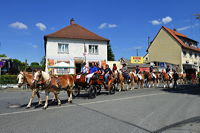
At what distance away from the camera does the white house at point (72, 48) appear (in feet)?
91.0

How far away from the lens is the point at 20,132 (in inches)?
177

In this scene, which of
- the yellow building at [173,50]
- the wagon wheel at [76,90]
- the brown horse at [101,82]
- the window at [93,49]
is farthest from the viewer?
the yellow building at [173,50]

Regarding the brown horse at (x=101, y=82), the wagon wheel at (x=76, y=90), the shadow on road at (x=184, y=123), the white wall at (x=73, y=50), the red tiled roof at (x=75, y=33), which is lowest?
the shadow on road at (x=184, y=123)

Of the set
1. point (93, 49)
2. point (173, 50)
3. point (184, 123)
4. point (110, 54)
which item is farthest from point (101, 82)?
point (110, 54)

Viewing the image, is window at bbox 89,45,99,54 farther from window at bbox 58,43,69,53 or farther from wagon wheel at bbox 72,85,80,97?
wagon wheel at bbox 72,85,80,97

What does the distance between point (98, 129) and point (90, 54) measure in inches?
1025

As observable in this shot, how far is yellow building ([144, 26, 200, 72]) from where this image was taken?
1548 inches

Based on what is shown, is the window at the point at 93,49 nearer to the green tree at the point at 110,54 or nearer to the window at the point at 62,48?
the window at the point at 62,48

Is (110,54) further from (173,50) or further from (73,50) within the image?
(73,50)

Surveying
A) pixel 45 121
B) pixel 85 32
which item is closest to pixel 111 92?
pixel 45 121

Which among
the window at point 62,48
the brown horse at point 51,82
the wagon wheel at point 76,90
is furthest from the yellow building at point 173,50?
the brown horse at point 51,82

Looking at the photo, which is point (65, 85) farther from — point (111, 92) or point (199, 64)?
point (199, 64)

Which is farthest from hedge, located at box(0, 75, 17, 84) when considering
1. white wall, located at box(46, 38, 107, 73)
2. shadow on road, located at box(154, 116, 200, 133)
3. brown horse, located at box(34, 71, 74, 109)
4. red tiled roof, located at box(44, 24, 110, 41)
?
shadow on road, located at box(154, 116, 200, 133)

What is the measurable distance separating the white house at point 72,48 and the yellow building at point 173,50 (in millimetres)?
18836
